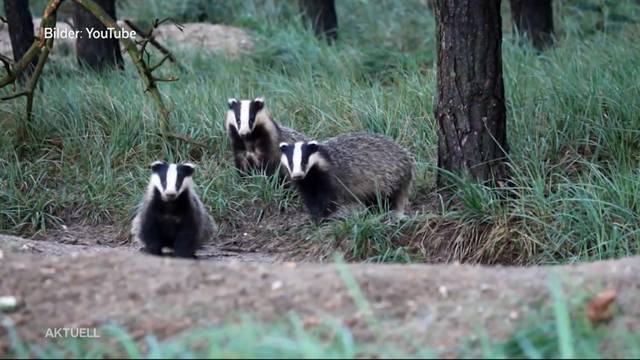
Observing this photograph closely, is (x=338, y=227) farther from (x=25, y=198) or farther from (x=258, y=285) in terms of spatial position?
(x=258, y=285)

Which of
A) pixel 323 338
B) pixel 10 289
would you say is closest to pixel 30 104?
pixel 10 289

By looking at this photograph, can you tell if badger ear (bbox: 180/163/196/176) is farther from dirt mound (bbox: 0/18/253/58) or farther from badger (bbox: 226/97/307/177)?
dirt mound (bbox: 0/18/253/58)

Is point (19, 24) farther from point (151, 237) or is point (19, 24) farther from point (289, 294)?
point (289, 294)

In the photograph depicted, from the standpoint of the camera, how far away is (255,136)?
7.93m

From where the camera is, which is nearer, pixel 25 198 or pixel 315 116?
pixel 25 198

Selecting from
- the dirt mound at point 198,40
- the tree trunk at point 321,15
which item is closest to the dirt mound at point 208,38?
the dirt mound at point 198,40

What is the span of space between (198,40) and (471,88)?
21.0 feet

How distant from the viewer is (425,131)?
7.91 m

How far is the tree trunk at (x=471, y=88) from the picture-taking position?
257 inches

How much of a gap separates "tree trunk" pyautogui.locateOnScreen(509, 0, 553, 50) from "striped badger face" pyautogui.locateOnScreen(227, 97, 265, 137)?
11.9 feet

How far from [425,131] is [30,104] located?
9.13 ft

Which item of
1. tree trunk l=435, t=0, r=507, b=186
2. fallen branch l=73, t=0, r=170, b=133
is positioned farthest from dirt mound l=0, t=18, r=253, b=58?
tree trunk l=435, t=0, r=507, b=186

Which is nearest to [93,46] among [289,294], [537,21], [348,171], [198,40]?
[198,40]

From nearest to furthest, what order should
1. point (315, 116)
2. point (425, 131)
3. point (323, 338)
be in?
point (323, 338) < point (425, 131) < point (315, 116)
